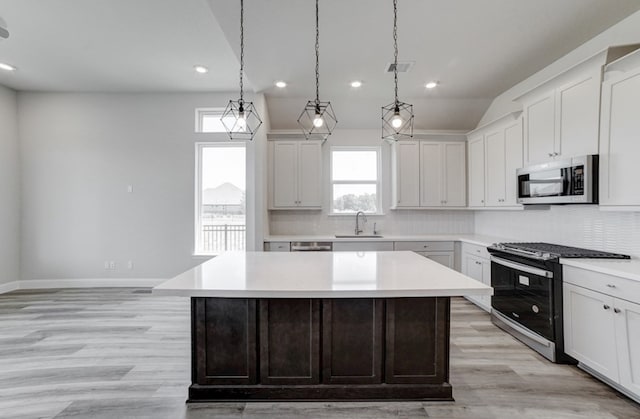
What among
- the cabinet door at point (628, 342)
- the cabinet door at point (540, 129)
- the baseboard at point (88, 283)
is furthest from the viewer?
the baseboard at point (88, 283)

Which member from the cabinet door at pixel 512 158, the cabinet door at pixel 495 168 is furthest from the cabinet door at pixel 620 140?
the cabinet door at pixel 495 168

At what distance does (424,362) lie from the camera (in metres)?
2.01

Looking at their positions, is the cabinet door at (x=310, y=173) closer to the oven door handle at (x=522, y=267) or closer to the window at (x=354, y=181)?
the window at (x=354, y=181)

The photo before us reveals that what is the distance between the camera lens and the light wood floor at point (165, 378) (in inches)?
75.6

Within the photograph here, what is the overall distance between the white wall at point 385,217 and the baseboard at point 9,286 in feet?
15.3

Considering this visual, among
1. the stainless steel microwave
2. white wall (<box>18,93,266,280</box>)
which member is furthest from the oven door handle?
white wall (<box>18,93,266,280</box>)

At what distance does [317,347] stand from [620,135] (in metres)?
2.78

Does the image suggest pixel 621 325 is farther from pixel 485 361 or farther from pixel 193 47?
pixel 193 47

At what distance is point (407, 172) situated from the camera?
4.80 meters

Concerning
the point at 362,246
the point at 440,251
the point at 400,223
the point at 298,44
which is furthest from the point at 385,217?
the point at 298,44

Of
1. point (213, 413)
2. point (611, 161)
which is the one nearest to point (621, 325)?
point (611, 161)

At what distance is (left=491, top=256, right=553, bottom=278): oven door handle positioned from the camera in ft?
8.41

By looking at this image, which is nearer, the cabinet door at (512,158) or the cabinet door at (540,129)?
the cabinet door at (540,129)

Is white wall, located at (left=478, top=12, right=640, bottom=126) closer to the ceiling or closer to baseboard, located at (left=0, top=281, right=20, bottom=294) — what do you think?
the ceiling
